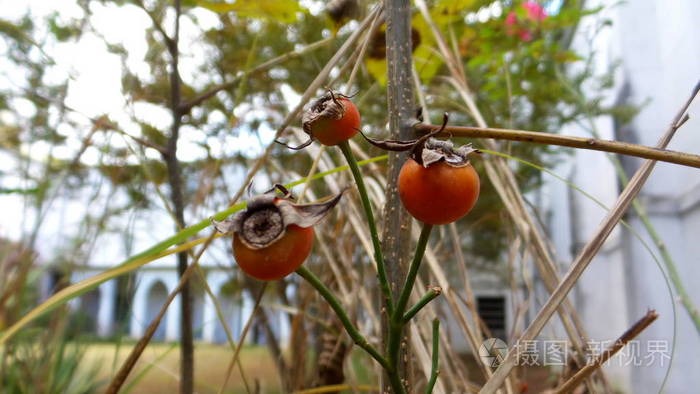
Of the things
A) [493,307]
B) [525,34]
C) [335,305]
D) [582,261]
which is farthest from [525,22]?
[493,307]

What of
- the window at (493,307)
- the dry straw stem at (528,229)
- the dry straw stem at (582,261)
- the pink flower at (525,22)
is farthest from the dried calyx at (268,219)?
the window at (493,307)

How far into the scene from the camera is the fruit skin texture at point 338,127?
245 millimetres

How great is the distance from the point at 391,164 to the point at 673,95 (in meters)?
1.50

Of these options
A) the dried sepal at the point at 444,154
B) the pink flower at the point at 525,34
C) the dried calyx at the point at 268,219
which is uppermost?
the pink flower at the point at 525,34

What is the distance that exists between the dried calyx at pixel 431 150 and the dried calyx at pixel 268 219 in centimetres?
4

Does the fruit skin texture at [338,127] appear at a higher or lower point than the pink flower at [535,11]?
lower

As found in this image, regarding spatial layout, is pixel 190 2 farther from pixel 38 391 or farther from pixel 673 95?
pixel 673 95

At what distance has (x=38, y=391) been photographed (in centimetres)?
74

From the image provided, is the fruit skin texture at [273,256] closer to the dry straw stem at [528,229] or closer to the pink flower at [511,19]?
the dry straw stem at [528,229]

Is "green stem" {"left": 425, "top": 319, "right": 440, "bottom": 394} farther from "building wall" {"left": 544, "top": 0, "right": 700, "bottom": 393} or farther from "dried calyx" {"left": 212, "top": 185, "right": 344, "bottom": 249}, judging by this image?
"building wall" {"left": 544, "top": 0, "right": 700, "bottom": 393}

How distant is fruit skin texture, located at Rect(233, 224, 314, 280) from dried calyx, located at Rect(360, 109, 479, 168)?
2.2 inches

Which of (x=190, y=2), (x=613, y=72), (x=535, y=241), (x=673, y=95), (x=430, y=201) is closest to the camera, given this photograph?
(x=430, y=201)

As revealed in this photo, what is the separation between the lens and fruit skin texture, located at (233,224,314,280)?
0.20 m

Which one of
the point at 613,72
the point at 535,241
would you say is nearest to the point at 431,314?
the point at 535,241
